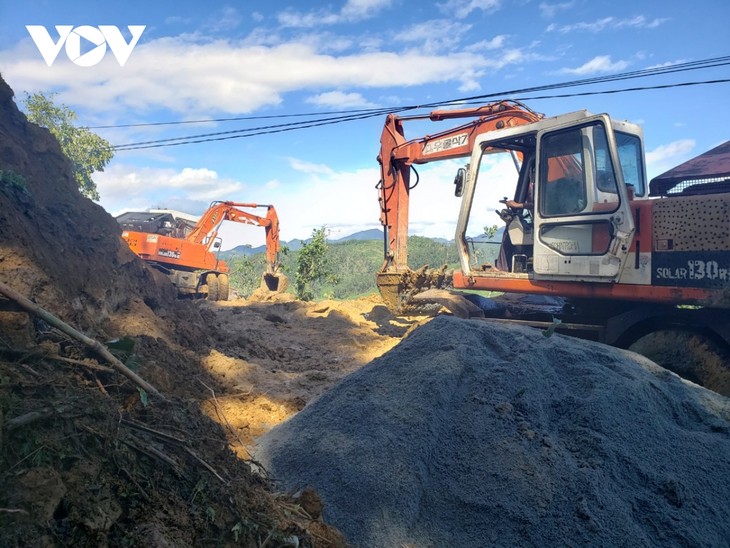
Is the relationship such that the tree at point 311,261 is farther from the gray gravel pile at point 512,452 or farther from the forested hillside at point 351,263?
the gray gravel pile at point 512,452

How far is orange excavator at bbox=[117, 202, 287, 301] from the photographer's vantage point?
16.9m

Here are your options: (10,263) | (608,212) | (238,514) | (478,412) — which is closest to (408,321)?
(608,212)

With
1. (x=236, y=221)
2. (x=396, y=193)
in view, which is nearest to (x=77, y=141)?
(x=236, y=221)

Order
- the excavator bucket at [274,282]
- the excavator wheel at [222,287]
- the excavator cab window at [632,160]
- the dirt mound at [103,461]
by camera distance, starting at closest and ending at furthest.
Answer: the dirt mound at [103,461], the excavator cab window at [632,160], the excavator wheel at [222,287], the excavator bucket at [274,282]

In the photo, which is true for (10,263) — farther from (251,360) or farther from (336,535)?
(251,360)

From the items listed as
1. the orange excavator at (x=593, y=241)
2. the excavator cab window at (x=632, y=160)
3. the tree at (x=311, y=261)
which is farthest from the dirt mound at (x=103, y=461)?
the tree at (x=311, y=261)

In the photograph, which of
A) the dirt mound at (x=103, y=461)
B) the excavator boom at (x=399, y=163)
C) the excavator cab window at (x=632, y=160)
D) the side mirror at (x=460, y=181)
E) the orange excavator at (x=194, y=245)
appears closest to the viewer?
the dirt mound at (x=103, y=461)

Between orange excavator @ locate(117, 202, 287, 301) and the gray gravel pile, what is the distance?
546 inches

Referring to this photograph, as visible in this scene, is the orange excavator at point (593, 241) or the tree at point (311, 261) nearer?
the orange excavator at point (593, 241)

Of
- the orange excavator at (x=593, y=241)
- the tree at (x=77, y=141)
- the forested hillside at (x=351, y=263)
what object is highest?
the tree at (x=77, y=141)

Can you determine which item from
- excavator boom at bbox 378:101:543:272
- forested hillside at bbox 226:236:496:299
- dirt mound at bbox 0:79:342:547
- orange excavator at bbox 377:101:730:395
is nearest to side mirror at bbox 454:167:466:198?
orange excavator at bbox 377:101:730:395

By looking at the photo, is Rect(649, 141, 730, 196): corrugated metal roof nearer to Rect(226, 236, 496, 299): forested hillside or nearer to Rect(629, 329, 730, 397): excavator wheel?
Rect(629, 329, 730, 397): excavator wheel

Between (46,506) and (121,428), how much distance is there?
0.56 m

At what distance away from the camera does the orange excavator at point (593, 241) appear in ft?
17.5
